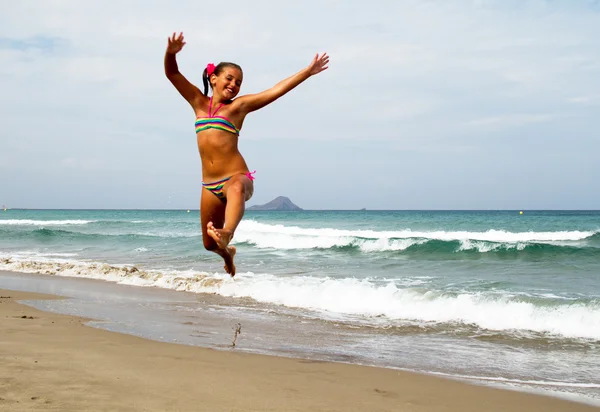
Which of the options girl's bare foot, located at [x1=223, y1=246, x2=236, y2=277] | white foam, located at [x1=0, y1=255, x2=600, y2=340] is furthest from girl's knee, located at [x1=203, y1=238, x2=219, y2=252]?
white foam, located at [x1=0, y1=255, x2=600, y2=340]

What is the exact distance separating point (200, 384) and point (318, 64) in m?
3.17

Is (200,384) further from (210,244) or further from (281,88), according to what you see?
(281,88)

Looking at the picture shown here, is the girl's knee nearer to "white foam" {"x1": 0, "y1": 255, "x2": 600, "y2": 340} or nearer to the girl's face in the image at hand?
the girl's face

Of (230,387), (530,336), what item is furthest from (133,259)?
(230,387)

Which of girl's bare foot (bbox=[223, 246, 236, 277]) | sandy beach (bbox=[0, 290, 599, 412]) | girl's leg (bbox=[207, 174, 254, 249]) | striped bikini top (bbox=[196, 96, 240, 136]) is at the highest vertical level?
striped bikini top (bbox=[196, 96, 240, 136])

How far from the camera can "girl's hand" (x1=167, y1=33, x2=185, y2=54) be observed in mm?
4742

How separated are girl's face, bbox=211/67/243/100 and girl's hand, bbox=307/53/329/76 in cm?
56

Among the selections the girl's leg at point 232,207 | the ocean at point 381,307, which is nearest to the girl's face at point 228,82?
the girl's leg at point 232,207

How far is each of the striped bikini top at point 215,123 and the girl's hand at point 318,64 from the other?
75 cm

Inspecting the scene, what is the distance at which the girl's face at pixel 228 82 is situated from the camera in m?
4.74

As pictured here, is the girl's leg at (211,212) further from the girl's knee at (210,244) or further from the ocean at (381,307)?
the ocean at (381,307)

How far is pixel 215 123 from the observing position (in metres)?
4.82

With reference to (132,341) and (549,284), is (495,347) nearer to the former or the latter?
(132,341)

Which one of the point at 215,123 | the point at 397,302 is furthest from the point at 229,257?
the point at 397,302
